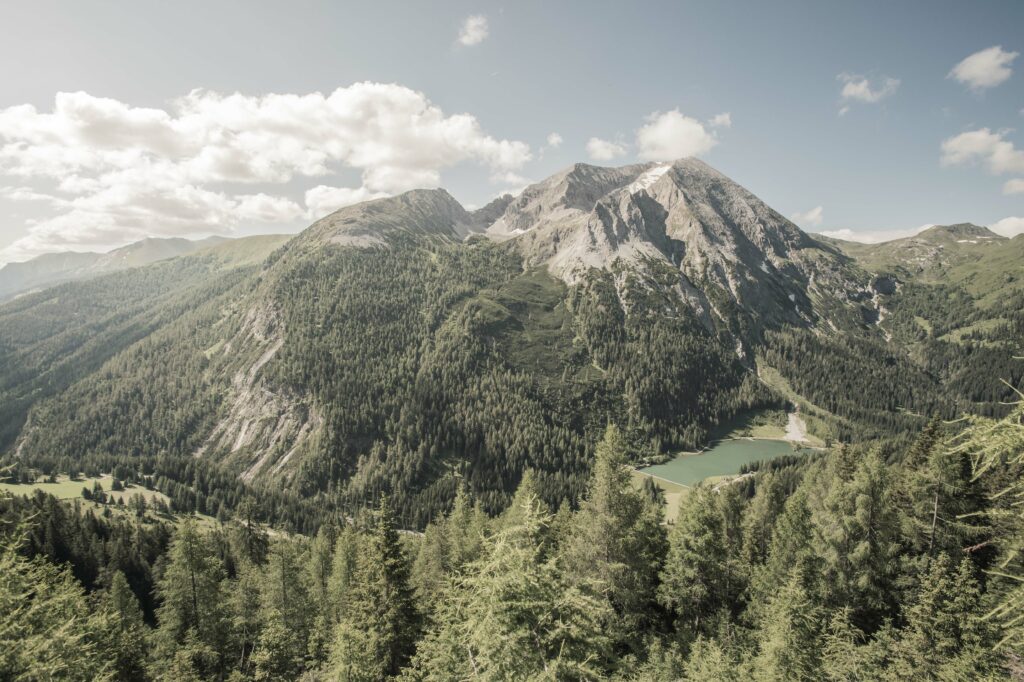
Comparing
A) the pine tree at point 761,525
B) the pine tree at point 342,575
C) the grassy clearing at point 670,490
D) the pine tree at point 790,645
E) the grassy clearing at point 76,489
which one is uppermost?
the pine tree at point 790,645

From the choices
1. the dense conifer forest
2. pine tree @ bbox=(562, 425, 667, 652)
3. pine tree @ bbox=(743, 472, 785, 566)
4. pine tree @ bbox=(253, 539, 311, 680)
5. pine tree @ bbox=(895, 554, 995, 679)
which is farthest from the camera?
pine tree @ bbox=(743, 472, 785, 566)

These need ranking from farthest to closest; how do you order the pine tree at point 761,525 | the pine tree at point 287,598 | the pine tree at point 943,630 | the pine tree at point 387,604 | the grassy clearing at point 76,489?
1. the grassy clearing at point 76,489
2. the pine tree at point 761,525
3. the pine tree at point 287,598
4. the pine tree at point 387,604
5. the pine tree at point 943,630

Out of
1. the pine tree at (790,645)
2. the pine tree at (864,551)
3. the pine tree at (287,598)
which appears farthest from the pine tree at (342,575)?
the pine tree at (864,551)

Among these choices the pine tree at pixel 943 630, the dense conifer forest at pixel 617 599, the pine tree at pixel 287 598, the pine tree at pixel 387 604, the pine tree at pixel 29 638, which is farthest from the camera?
the pine tree at pixel 287 598

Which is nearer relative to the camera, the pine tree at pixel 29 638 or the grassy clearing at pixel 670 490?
the pine tree at pixel 29 638

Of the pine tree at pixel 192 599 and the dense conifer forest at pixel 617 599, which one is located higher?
the dense conifer forest at pixel 617 599

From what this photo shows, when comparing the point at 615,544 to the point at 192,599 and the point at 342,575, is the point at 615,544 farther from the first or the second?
the point at 192,599

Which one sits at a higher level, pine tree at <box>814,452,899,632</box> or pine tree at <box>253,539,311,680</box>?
pine tree at <box>814,452,899,632</box>

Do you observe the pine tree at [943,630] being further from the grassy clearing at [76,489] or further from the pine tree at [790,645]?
the grassy clearing at [76,489]

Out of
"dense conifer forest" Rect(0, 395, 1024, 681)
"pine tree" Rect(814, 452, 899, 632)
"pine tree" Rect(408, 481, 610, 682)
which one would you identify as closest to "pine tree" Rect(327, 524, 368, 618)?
"dense conifer forest" Rect(0, 395, 1024, 681)

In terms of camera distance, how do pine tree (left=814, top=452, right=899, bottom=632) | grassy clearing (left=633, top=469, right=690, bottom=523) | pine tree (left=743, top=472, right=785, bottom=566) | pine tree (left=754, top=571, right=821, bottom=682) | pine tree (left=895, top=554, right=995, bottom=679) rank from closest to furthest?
pine tree (left=754, top=571, right=821, bottom=682) → pine tree (left=895, top=554, right=995, bottom=679) → pine tree (left=814, top=452, right=899, bottom=632) → pine tree (left=743, top=472, right=785, bottom=566) → grassy clearing (left=633, top=469, right=690, bottom=523)

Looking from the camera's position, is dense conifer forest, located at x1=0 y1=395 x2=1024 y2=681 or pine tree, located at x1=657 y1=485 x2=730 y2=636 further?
pine tree, located at x1=657 y1=485 x2=730 y2=636

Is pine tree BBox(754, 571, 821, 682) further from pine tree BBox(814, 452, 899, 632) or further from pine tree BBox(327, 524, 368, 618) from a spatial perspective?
pine tree BBox(327, 524, 368, 618)
